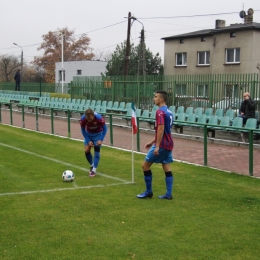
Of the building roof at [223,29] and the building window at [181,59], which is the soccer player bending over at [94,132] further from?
the building window at [181,59]

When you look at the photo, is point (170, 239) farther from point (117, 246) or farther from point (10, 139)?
point (10, 139)

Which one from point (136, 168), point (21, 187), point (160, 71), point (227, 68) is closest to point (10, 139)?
A: point (136, 168)

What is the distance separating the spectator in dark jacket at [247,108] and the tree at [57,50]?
66796 mm

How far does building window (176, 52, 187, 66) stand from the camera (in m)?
44.2

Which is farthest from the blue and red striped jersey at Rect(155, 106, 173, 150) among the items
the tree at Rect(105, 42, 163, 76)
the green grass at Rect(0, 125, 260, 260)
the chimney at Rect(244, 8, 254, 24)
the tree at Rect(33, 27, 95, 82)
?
the tree at Rect(33, 27, 95, 82)

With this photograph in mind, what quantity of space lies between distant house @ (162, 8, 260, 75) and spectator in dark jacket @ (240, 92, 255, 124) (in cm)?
2162

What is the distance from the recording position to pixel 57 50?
266 feet

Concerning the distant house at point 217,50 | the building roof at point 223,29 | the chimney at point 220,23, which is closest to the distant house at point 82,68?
the distant house at point 217,50

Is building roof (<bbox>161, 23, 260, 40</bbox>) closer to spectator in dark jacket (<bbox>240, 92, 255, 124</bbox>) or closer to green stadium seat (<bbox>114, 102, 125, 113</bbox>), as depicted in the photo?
green stadium seat (<bbox>114, 102, 125, 113</bbox>)

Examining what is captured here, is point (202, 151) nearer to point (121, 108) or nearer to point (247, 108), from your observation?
point (247, 108)

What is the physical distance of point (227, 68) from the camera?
39031 mm

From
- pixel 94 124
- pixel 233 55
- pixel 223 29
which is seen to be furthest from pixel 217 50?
pixel 94 124

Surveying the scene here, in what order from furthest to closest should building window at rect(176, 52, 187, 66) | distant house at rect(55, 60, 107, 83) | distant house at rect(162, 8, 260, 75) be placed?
distant house at rect(55, 60, 107, 83), building window at rect(176, 52, 187, 66), distant house at rect(162, 8, 260, 75)

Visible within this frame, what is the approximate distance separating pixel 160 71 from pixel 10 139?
115 ft
